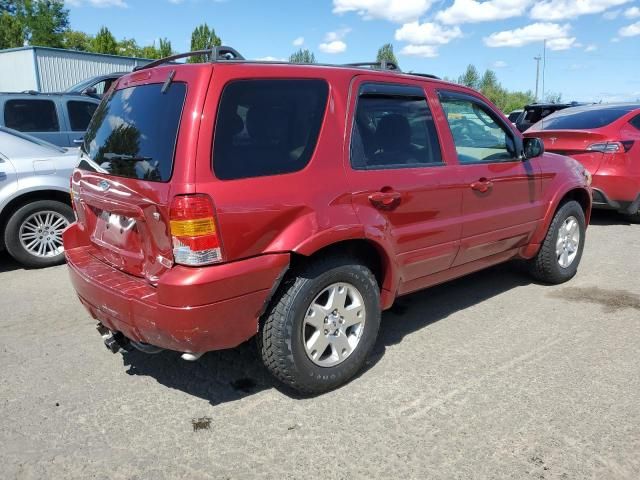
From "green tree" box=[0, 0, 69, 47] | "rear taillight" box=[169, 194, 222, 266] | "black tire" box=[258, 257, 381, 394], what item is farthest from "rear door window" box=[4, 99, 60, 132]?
"green tree" box=[0, 0, 69, 47]

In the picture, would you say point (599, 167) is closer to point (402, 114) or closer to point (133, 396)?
Answer: point (402, 114)

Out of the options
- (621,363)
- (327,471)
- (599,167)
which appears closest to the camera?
(327,471)

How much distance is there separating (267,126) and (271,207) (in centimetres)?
45

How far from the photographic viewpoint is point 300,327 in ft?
9.79

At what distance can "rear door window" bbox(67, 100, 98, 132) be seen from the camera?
8875 millimetres

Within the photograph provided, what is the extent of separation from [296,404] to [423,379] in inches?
31.9

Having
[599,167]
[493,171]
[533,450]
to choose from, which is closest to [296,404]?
[533,450]

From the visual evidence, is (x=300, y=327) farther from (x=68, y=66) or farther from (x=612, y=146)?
(x=68, y=66)

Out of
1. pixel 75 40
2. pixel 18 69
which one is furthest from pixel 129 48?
pixel 18 69

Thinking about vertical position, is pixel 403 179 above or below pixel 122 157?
below

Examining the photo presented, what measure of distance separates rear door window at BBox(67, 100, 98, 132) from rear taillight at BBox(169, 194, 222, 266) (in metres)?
7.29

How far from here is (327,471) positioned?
252cm

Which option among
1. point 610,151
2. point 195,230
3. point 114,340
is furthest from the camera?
point 610,151

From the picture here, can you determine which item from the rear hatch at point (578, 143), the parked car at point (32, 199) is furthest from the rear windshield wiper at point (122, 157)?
the rear hatch at point (578, 143)
